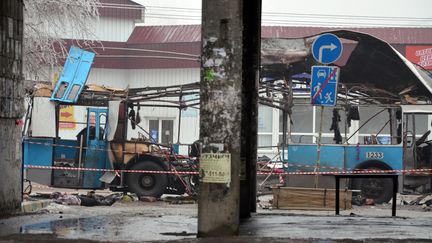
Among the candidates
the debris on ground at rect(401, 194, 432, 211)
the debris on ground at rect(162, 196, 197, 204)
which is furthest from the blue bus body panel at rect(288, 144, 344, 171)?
the debris on ground at rect(162, 196, 197, 204)

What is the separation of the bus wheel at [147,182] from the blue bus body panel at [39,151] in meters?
2.26

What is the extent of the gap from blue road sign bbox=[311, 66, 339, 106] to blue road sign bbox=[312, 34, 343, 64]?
205 millimetres

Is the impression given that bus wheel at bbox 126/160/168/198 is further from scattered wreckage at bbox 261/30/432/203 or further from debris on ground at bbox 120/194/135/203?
scattered wreckage at bbox 261/30/432/203

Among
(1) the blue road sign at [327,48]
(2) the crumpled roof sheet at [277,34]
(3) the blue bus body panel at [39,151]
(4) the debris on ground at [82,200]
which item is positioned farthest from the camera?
(2) the crumpled roof sheet at [277,34]

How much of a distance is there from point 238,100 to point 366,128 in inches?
655

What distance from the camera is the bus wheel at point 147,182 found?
17.7 meters

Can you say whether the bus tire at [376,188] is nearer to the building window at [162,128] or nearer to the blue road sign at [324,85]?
the blue road sign at [324,85]

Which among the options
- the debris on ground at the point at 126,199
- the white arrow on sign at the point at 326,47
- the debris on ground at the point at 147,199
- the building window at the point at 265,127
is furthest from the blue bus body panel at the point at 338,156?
the building window at the point at 265,127

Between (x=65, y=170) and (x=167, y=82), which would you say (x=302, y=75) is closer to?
(x=65, y=170)

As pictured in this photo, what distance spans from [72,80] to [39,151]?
2197mm

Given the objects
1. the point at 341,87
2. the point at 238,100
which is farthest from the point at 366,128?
the point at 238,100

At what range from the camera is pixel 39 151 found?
1764 cm

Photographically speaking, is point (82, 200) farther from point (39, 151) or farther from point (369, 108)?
point (369, 108)

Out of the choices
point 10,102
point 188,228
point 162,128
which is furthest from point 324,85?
point 162,128
